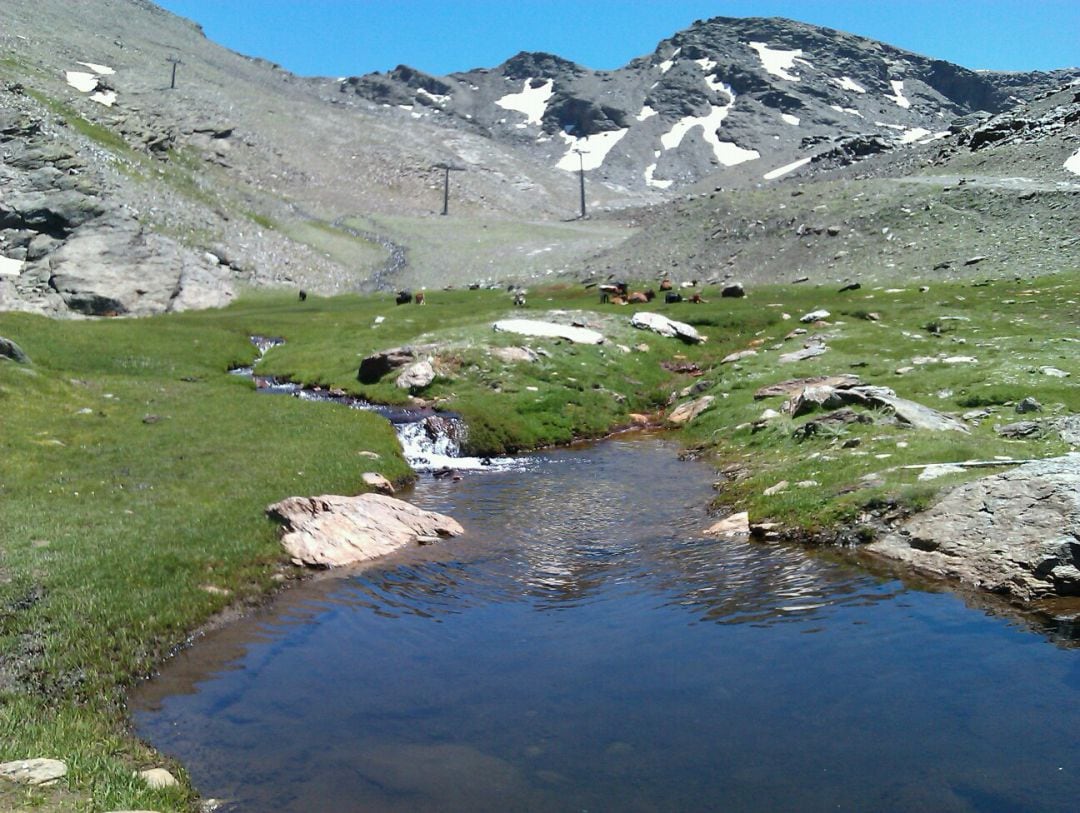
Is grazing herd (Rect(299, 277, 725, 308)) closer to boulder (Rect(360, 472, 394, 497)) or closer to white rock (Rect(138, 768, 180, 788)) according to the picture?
boulder (Rect(360, 472, 394, 497))

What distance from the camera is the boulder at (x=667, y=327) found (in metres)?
61.1

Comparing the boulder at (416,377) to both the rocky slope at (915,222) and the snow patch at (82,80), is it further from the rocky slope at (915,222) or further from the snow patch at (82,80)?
the snow patch at (82,80)

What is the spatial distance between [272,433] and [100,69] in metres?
198

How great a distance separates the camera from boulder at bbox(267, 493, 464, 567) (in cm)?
2130

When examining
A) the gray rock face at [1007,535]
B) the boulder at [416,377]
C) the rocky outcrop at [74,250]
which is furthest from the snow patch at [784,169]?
the gray rock face at [1007,535]

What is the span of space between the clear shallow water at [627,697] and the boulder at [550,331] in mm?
35786

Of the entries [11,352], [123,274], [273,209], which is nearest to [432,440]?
[11,352]

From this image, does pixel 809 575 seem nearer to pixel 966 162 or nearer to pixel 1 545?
pixel 1 545

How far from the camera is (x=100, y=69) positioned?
18988 cm

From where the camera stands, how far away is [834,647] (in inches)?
569

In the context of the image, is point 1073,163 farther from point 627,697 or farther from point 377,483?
point 627,697

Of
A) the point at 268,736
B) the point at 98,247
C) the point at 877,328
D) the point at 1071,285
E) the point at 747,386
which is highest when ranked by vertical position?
the point at 98,247

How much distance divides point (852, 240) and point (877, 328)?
38053mm

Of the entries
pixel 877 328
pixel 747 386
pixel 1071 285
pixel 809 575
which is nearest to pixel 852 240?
pixel 1071 285
